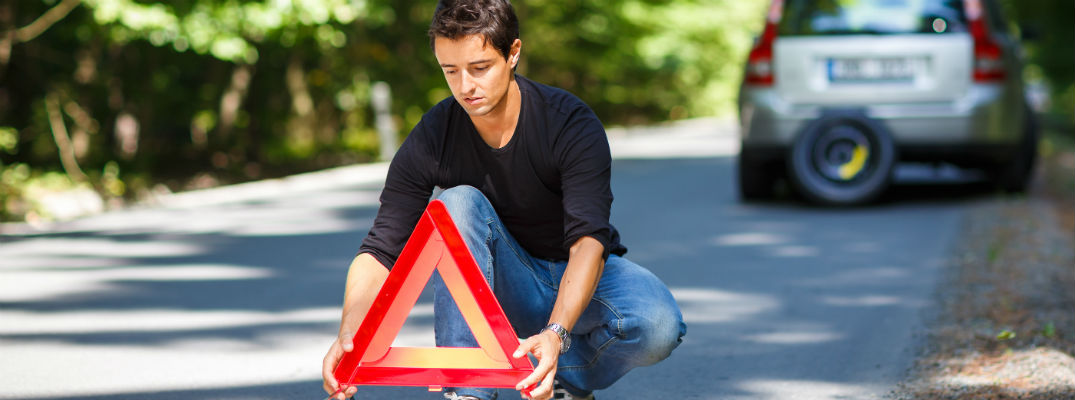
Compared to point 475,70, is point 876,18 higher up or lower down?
lower down

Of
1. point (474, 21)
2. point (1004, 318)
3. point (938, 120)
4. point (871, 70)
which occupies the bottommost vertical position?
point (1004, 318)

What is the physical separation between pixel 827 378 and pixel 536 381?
1.80m

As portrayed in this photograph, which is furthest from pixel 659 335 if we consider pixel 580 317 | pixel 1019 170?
pixel 1019 170

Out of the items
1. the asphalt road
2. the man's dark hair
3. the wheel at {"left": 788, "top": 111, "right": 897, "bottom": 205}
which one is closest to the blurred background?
the wheel at {"left": 788, "top": 111, "right": 897, "bottom": 205}

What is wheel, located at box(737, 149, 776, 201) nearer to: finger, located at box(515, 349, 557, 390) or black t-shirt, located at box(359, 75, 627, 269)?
black t-shirt, located at box(359, 75, 627, 269)

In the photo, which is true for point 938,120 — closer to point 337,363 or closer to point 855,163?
point 855,163

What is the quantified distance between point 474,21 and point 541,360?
2.76 ft

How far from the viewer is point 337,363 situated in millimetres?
3039

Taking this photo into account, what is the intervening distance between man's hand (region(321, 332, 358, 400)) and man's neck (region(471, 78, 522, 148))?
0.68 metres

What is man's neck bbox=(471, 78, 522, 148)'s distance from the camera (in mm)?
3297

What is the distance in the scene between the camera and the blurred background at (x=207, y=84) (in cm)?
1334

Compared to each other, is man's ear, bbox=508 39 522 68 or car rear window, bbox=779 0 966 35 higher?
man's ear, bbox=508 39 522 68

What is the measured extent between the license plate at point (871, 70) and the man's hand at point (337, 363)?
6.76 m

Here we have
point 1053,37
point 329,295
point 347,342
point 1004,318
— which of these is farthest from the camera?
point 1053,37
